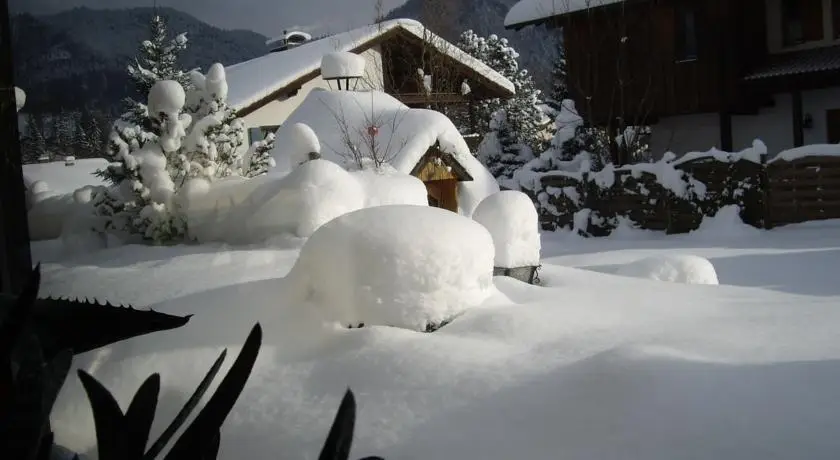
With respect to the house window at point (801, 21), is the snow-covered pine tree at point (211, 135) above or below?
below

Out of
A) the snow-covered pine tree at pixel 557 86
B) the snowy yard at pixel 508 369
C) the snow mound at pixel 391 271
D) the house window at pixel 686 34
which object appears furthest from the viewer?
the snow-covered pine tree at pixel 557 86

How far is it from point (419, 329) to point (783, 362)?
1860 mm

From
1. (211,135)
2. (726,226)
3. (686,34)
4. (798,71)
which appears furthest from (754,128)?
(211,135)

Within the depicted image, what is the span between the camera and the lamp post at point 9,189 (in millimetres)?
2863

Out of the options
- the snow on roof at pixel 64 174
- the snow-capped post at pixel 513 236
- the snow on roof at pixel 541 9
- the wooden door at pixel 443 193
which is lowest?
the snow-capped post at pixel 513 236

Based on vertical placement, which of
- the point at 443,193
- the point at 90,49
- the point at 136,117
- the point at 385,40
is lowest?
the point at 443,193

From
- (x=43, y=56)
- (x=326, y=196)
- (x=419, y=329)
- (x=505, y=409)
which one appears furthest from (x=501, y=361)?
(x=326, y=196)

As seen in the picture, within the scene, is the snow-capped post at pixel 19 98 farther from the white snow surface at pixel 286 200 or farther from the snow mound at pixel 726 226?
the snow mound at pixel 726 226

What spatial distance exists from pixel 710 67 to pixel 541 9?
15.0 ft

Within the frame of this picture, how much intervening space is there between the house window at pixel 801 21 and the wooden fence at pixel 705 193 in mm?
5394

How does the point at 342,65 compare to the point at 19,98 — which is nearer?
the point at 19,98

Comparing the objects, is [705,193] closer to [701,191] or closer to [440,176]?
[701,191]

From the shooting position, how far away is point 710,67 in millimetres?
17188

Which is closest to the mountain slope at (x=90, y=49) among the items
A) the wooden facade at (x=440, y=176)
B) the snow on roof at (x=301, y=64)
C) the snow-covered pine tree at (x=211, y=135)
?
the snow-covered pine tree at (x=211, y=135)
